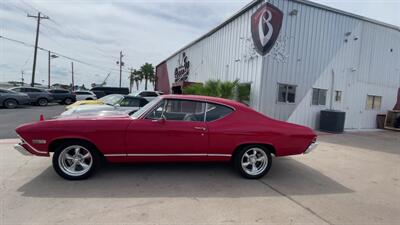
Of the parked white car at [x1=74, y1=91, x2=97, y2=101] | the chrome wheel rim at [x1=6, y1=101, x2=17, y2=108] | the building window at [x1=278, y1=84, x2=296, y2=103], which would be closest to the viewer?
the building window at [x1=278, y1=84, x2=296, y2=103]

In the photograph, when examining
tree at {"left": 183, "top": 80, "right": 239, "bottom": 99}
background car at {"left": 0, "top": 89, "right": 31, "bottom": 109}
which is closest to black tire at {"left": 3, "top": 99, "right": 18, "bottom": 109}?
background car at {"left": 0, "top": 89, "right": 31, "bottom": 109}

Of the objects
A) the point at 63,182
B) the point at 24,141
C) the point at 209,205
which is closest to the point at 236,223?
the point at 209,205

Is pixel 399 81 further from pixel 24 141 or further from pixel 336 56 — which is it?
pixel 24 141

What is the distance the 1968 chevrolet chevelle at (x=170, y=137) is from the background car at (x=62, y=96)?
903 inches

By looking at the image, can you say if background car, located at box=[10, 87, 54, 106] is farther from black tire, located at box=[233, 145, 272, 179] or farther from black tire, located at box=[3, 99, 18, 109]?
black tire, located at box=[233, 145, 272, 179]

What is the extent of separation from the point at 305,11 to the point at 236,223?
11.3 metres

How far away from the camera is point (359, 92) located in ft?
45.0

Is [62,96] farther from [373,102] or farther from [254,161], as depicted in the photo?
[373,102]

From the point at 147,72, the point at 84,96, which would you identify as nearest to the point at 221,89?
the point at 84,96

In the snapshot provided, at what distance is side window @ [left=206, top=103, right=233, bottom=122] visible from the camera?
466 cm

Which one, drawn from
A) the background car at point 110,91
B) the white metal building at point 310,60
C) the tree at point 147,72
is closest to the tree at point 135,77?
the tree at point 147,72

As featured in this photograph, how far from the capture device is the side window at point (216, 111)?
4656 millimetres

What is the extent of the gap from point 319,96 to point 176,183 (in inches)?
419

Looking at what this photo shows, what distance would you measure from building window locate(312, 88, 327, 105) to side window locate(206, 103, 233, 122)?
926 centimetres
